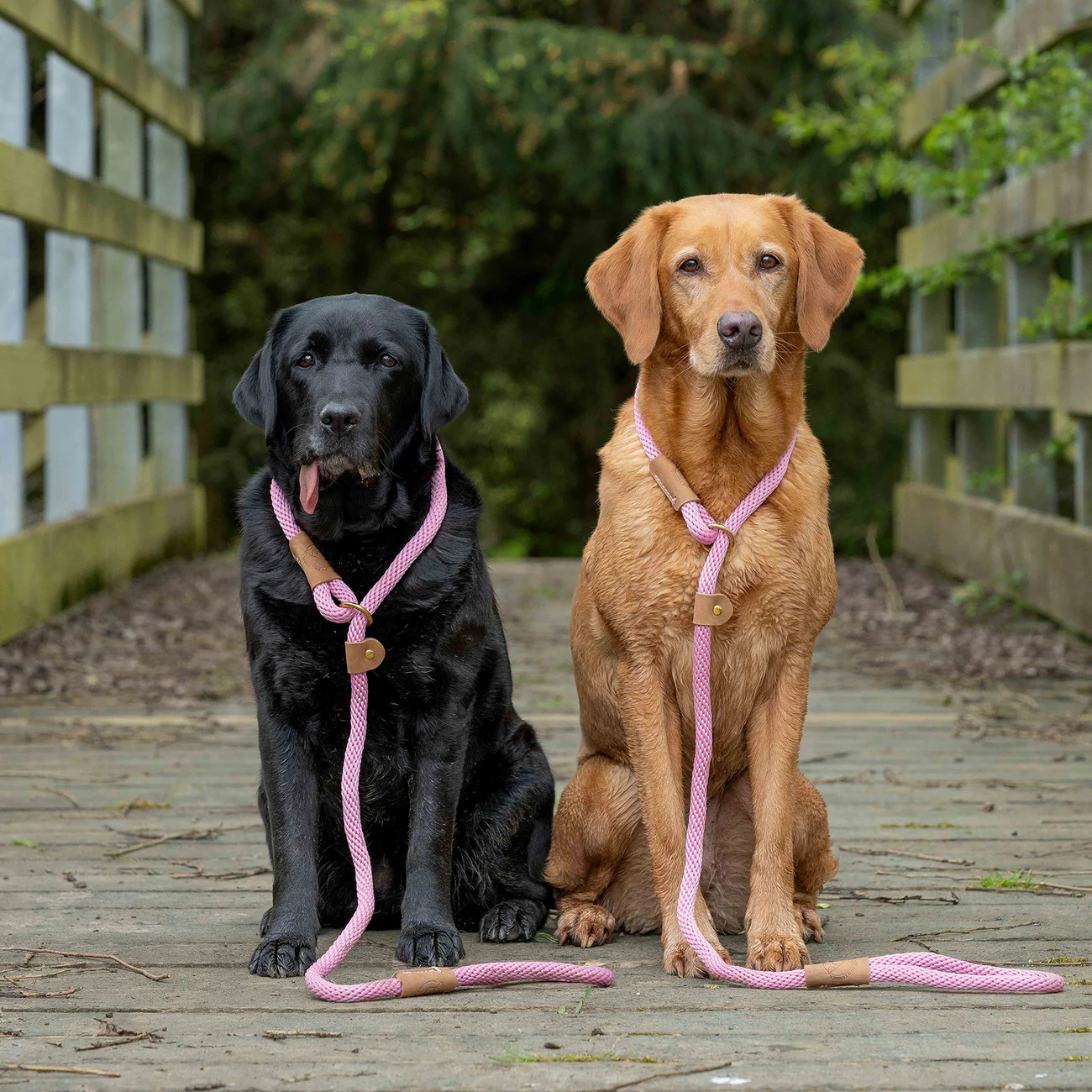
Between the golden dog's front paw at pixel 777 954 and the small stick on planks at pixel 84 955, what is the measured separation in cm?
114

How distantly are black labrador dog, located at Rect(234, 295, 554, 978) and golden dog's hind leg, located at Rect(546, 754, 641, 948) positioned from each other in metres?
0.10

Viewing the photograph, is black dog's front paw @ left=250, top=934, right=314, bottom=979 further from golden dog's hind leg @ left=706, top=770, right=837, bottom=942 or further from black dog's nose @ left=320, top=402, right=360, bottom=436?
black dog's nose @ left=320, top=402, right=360, bottom=436

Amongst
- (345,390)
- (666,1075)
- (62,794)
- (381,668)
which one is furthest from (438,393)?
(62,794)

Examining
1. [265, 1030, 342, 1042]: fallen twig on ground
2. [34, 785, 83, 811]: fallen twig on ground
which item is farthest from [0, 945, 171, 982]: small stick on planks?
[34, 785, 83, 811]: fallen twig on ground

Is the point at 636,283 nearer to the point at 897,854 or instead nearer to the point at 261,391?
the point at 261,391

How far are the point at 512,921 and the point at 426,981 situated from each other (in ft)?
1.59

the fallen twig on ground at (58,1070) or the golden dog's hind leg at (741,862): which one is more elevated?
the golden dog's hind leg at (741,862)

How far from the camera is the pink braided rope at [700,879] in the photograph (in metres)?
2.84

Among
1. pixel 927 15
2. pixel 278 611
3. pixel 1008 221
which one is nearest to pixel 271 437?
pixel 278 611

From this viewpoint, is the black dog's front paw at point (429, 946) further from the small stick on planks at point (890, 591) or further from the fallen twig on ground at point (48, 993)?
the small stick on planks at point (890, 591)

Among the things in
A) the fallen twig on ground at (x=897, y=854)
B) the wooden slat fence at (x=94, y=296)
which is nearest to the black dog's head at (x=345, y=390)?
the fallen twig on ground at (x=897, y=854)

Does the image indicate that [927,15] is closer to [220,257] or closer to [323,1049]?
[220,257]

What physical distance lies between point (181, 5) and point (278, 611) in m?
10.0

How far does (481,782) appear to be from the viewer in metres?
3.45
